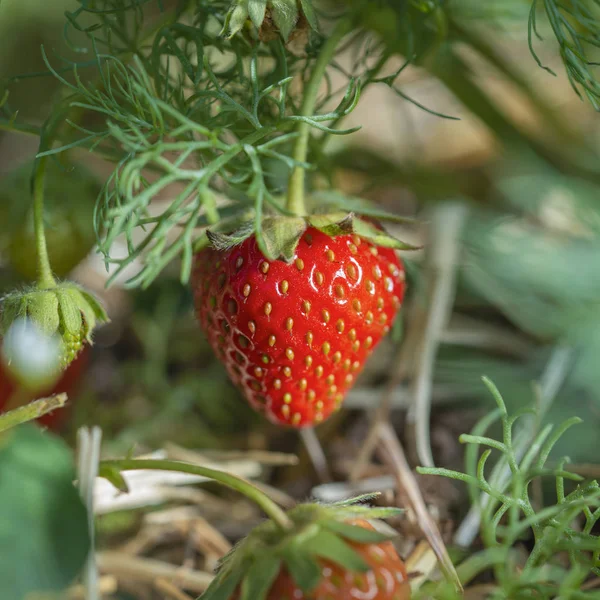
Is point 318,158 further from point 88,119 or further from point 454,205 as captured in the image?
point 88,119

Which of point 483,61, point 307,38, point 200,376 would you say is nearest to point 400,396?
point 200,376

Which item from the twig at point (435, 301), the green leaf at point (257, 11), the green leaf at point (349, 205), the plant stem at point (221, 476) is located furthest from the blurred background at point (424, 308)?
the green leaf at point (257, 11)

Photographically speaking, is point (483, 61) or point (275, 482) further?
point (483, 61)

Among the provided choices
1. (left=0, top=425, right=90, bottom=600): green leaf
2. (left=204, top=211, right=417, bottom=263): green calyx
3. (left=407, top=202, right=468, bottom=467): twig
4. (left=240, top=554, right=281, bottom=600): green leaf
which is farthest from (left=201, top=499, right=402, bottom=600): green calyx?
(left=407, top=202, right=468, bottom=467): twig

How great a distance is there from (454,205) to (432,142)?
0.41 metres

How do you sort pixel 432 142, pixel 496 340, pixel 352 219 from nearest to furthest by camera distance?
pixel 352 219
pixel 496 340
pixel 432 142

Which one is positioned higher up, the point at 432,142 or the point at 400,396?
the point at 432,142

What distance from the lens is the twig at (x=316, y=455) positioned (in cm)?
84

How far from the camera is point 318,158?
0.71m

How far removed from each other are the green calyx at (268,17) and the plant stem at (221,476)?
326mm

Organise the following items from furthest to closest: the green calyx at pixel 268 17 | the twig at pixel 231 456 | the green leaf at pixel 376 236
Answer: the twig at pixel 231 456 → the green leaf at pixel 376 236 → the green calyx at pixel 268 17

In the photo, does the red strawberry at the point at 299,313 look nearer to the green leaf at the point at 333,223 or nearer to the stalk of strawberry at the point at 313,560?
the green leaf at the point at 333,223

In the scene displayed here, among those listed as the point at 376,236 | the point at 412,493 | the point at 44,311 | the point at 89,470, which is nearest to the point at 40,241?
the point at 44,311

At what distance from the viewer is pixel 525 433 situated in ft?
2.35
